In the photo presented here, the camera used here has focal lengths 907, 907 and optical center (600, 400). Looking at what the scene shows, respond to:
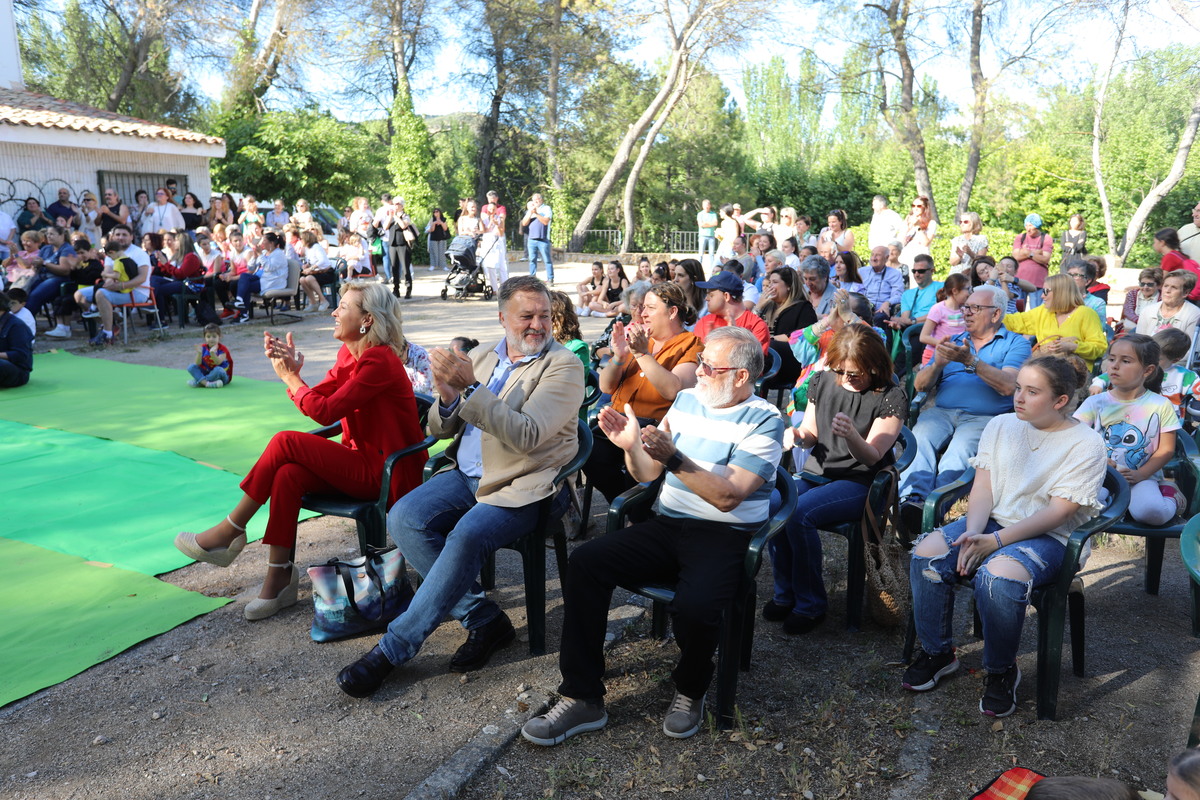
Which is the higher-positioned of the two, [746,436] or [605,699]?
[746,436]

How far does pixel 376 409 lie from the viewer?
12.9ft

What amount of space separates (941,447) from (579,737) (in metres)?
2.69

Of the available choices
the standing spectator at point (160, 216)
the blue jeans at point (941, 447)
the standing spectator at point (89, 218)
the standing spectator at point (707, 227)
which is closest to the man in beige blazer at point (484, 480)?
the blue jeans at point (941, 447)

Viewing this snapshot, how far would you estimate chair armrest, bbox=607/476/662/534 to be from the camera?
3.39 m

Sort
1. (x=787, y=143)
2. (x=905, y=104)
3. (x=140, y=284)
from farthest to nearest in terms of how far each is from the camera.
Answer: (x=787, y=143)
(x=905, y=104)
(x=140, y=284)

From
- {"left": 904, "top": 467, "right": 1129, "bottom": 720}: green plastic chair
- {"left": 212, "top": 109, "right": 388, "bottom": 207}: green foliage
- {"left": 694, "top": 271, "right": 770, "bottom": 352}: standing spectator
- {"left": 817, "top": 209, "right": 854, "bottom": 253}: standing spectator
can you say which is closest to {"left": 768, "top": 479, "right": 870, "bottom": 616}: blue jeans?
{"left": 904, "top": 467, "right": 1129, "bottom": 720}: green plastic chair

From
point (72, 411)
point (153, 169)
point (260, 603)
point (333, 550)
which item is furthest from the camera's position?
point (153, 169)

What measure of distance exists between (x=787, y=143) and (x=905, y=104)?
34892 mm

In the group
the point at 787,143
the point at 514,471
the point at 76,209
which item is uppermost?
the point at 787,143

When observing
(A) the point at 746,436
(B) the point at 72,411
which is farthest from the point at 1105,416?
(B) the point at 72,411

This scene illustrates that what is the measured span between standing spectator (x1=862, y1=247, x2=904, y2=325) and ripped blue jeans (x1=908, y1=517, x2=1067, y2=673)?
18.9 ft

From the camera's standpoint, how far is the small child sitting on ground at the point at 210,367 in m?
8.70

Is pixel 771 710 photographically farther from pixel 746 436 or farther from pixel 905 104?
pixel 905 104

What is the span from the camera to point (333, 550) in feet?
15.3
